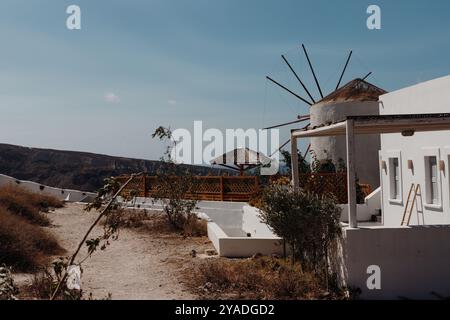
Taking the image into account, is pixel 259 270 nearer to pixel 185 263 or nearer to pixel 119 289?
pixel 185 263

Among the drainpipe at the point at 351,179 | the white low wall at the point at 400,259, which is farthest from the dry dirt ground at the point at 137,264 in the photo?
the drainpipe at the point at 351,179

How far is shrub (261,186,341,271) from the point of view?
8.34 metres

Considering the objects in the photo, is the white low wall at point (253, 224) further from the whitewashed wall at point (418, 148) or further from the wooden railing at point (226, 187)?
the wooden railing at point (226, 187)

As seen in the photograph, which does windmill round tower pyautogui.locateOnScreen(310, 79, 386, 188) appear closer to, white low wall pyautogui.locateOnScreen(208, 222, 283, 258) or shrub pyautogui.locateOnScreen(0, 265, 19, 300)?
white low wall pyautogui.locateOnScreen(208, 222, 283, 258)

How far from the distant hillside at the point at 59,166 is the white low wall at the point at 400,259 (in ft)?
103

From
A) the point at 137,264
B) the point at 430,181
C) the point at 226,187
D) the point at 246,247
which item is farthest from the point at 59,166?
the point at 430,181

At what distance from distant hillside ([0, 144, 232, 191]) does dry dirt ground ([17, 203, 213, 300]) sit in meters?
23.7

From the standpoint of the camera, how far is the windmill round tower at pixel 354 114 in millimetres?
21266

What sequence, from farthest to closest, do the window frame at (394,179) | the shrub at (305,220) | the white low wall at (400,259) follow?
the window frame at (394,179) → the shrub at (305,220) → the white low wall at (400,259)

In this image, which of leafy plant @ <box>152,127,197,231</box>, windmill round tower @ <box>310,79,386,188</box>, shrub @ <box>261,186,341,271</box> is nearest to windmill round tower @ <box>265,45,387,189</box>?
windmill round tower @ <box>310,79,386,188</box>

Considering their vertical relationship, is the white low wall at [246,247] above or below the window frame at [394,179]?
below

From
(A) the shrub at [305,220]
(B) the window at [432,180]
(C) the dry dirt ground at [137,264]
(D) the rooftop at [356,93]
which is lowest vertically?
(C) the dry dirt ground at [137,264]

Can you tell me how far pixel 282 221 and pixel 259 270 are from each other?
57.9 inches

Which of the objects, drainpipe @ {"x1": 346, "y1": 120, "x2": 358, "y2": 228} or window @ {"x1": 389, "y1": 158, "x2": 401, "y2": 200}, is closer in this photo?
drainpipe @ {"x1": 346, "y1": 120, "x2": 358, "y2": 228}
